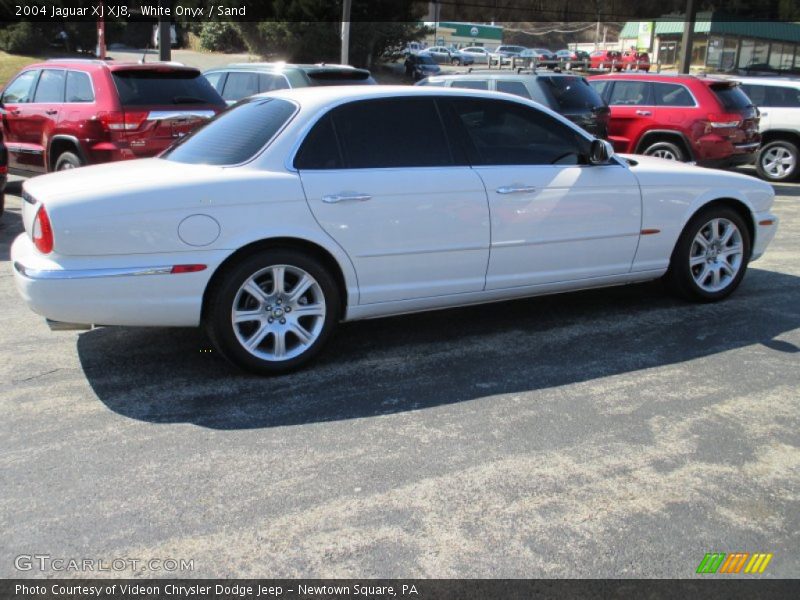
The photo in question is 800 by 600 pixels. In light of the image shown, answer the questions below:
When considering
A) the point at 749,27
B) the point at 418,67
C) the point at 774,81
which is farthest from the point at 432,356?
the point at 749,27

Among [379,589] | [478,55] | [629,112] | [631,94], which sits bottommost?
[379,589]

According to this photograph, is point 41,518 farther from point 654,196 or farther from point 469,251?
point 654,196

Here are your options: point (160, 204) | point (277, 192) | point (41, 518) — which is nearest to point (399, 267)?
point (277, 192)

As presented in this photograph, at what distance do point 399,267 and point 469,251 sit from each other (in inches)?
19.3

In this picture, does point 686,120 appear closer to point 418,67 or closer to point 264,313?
point 264,313

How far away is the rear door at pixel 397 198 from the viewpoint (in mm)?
4566

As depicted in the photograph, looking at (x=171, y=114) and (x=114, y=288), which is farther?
(x=171, y=114)

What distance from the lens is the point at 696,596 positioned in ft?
9.06

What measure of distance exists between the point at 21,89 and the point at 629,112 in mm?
8927

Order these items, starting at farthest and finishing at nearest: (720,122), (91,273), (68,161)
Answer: (720,122), (68,161), (91,273)

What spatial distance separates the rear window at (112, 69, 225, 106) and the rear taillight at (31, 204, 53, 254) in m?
4.47

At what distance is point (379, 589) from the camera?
274 cm

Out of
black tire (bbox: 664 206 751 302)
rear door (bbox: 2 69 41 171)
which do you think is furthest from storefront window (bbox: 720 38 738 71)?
rear door (bbox: 2 69 41 171)

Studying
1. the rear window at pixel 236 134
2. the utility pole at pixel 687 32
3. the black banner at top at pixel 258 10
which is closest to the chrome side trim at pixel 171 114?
the rear window at pixel 236 134
